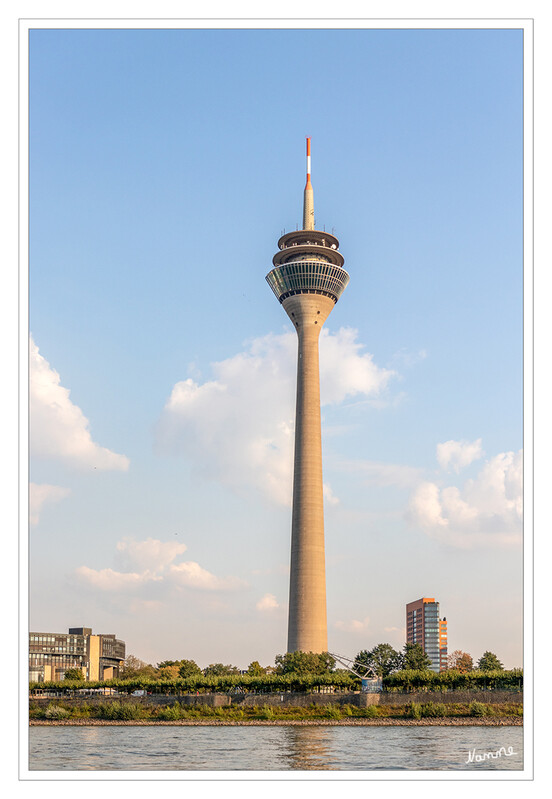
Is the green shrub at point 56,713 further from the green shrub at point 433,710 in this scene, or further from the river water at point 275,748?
the green shrub at point 433,710

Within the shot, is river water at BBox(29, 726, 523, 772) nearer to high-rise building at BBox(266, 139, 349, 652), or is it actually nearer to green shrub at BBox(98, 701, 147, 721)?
green shrub at BBox(98, 701, 147, 721)

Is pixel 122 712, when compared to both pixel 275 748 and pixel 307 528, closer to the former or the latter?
pixel 275 748

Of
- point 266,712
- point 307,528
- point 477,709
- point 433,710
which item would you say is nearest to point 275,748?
point 433,710

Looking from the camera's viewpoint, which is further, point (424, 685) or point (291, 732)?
point (424, 685)

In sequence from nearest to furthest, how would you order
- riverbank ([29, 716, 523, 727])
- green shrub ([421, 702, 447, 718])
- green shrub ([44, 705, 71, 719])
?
riverbank ([29, 716, 523, 727]) → green shrub ([421, 702, 447, 718]) → green shrub ([44, 705, 71, 719])

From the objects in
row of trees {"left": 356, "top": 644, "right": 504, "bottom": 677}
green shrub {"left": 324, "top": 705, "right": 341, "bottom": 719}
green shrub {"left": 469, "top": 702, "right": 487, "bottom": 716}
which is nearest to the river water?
green shrub {"left": 469, "top": 702, "right": 487, "bottom": 716}
